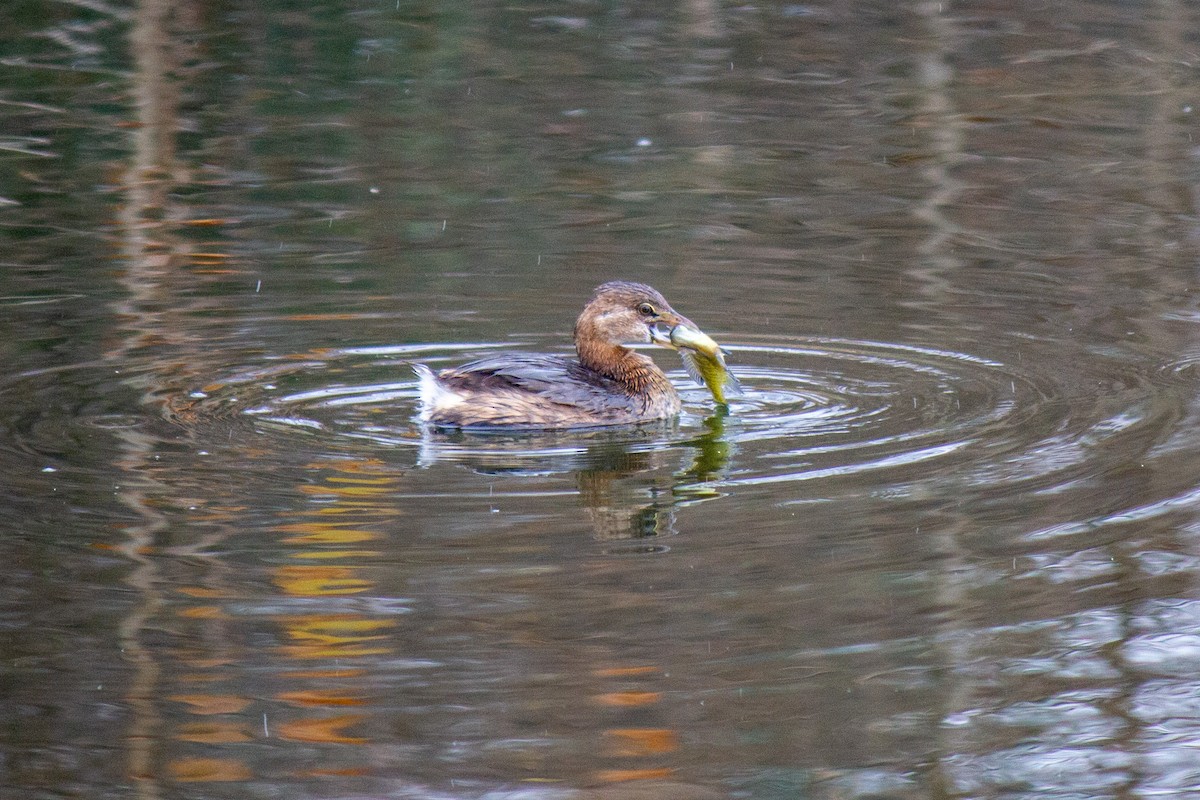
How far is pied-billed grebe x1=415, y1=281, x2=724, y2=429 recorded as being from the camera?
7867 millimetres

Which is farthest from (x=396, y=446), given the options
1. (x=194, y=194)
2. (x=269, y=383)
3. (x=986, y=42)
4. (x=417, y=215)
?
(x=986, y=42)

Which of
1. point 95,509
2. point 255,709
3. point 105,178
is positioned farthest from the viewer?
point 105,178

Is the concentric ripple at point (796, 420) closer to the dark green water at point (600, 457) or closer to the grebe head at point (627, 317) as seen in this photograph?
the dark green water at point (600, 457)

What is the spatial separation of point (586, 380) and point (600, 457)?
24.9 inches

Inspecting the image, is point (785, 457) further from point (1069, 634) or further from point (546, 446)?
point (1069, 634)

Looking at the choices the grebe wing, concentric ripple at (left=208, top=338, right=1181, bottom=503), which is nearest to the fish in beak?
concentric ripple at (left=208, top=338, right=1181, bottom=503)

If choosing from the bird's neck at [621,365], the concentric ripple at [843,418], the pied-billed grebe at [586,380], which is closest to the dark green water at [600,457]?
the concentric ripple at [843,418]

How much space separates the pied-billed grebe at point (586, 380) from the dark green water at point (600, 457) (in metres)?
0.15

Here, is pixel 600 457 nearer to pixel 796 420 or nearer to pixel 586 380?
pixel 586 380

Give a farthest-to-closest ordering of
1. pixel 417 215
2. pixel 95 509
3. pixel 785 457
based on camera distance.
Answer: pixel 417 215, pixel 785 457, pixel 95 509

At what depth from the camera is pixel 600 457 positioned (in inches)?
298

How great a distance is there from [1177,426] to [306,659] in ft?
13.3

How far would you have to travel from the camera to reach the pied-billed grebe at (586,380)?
7867 mm

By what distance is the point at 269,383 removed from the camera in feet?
27.8
